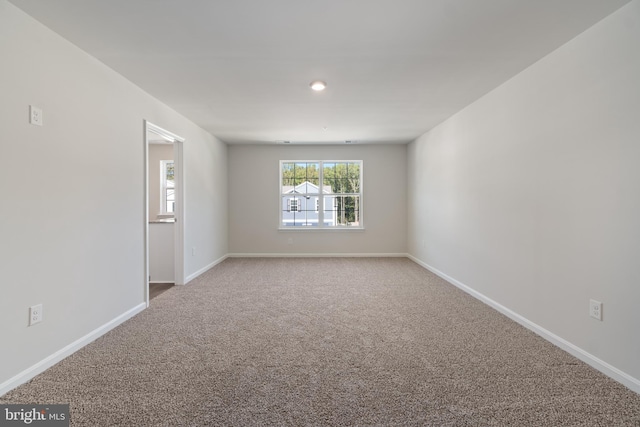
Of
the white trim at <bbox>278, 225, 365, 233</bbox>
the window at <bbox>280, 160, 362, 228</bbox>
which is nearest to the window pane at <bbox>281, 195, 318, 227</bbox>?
the window at <bbox>280, 160, 362, 228</bbox>

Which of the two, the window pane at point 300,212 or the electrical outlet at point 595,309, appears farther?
the window pane at point 300,212

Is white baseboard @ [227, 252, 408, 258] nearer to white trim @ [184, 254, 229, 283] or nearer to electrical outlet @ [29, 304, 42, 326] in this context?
white trim @ [184, 254, 229, 283]

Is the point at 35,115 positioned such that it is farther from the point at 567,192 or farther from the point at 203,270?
the point at 567,192

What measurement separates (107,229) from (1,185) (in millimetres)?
935

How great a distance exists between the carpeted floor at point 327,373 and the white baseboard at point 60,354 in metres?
0.05

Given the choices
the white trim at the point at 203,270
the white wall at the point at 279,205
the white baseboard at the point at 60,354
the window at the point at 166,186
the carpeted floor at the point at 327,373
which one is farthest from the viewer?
the white wall at the point at 279,205

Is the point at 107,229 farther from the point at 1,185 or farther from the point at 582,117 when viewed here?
the point at 582,117

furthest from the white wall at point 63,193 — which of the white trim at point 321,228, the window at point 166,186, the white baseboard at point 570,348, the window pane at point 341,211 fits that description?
the window pane at point 341,211

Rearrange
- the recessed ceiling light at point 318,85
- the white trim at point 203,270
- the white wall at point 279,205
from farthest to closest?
the white wall at point 279,205 < the white trim at point 203,270 < the recessed ceiling light at point 318,85

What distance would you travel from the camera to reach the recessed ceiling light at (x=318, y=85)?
2938mm

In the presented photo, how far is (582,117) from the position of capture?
2133 mm

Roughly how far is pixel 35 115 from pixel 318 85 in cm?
219

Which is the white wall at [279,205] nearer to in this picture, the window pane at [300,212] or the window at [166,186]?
the window pane at [300,212]

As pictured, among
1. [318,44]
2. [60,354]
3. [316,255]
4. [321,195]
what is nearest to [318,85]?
[318,44]
